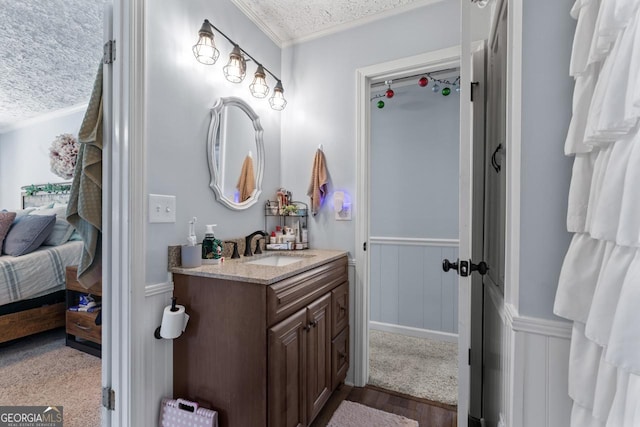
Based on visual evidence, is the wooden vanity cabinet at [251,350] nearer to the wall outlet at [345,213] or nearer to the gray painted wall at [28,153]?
the wall outlet at [345,213]

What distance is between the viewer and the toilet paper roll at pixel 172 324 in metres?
1.29

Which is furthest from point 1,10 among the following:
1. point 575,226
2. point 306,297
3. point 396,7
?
point 575,226

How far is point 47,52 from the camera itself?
250 cm

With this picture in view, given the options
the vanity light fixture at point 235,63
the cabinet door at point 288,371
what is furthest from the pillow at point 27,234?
the cabinet door at point 288,371

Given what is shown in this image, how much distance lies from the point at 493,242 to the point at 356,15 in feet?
5.88

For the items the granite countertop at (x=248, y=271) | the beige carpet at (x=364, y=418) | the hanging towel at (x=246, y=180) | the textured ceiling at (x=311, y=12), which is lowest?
the beige carpet at (x=364, y=418)

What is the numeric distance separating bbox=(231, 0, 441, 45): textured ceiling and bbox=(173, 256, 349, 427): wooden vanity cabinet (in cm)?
177

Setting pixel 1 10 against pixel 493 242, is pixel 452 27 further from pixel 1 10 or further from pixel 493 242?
pixel 1 10

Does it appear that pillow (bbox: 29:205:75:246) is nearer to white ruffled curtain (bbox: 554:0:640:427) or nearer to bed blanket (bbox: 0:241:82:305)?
bed blanket (bbox: 0:241:82:305)

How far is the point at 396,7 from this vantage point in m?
2.00

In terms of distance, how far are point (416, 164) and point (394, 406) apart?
2082 mm

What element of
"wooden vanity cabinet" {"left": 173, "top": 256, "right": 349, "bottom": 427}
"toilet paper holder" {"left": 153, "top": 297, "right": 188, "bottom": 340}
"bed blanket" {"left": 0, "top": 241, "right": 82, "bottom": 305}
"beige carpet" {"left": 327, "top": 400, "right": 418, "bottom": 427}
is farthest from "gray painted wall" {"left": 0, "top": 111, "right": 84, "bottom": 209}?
"beige carpet" {"left": 327, "top": 400, "right": 418, "bottom": 427}

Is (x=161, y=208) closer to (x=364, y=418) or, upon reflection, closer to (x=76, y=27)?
(x=364, y=418)

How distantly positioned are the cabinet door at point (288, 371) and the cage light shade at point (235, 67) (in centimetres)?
144
